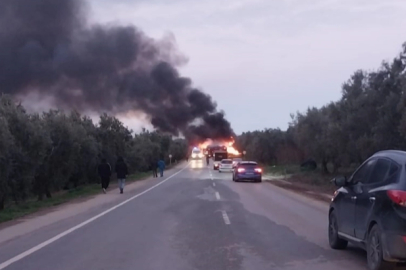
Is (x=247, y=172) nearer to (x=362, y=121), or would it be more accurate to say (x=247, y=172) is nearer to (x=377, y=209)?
(x=362, y=121)

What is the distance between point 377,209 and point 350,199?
5.46 ft

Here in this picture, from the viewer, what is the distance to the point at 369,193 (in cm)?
1098

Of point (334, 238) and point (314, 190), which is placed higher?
point (314, 190)

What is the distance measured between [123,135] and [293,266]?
160 feet

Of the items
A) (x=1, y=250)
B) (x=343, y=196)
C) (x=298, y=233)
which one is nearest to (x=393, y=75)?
(x=298, y=233)

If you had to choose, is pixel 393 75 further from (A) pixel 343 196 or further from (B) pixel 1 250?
(B) pixel 1 250

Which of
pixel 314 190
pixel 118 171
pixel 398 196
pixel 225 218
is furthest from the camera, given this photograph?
pixel 314 190

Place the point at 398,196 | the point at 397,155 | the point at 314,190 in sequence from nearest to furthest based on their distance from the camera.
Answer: the point at 398,196, the point at 397,155, the point at 314,190

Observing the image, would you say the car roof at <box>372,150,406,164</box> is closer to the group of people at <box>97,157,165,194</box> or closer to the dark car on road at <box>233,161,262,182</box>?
the group of people at <box>97,157,165,194</box>

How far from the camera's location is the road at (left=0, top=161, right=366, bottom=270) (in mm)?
11625

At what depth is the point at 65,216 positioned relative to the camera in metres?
22.0

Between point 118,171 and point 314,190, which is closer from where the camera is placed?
point 118,171

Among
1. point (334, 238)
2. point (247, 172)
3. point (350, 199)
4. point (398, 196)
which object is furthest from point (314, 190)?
point (398, 196)

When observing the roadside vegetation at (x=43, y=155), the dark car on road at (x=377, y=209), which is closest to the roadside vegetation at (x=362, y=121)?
the roadside vegetation at (x=43, y=155)
